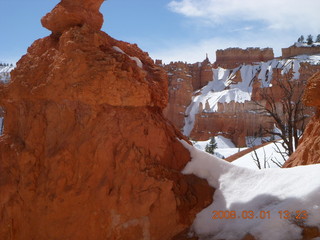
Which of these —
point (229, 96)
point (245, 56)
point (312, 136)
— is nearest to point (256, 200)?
point (312, 136)

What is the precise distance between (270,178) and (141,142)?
191 centimetres

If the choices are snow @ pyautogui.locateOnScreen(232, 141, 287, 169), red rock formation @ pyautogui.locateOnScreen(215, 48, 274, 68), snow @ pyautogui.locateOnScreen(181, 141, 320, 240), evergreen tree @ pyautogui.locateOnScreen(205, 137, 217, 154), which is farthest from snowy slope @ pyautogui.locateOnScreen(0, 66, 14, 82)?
snow @ pyautogui.locateOnScreen(181, 141, 320, 240)

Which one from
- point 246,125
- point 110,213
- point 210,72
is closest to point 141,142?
point 110,213

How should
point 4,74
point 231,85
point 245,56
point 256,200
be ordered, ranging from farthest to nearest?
point 245,56, point 231,85, point 4,74, point 256,200

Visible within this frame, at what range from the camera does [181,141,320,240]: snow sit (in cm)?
368

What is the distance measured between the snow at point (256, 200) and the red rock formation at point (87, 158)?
10.5 inches

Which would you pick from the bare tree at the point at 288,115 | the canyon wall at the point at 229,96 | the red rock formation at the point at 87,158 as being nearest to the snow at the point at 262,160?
the bare tree at the point at 288,115

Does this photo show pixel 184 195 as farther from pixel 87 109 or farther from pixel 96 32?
pixel 96 32

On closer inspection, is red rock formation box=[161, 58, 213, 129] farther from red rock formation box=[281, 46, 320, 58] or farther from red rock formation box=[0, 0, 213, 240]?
red rock formation box=[0, 0, 213, 240]

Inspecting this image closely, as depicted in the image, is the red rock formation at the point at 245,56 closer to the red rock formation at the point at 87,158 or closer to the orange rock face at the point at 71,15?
the orange rock face at the point at 71,15

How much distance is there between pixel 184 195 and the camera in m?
4.66

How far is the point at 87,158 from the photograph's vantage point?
4.37m

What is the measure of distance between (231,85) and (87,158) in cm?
4937

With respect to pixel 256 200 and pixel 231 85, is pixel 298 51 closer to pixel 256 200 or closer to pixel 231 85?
pixel 231 85
